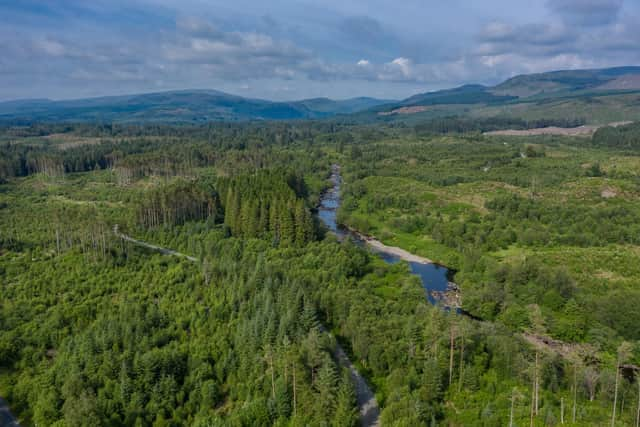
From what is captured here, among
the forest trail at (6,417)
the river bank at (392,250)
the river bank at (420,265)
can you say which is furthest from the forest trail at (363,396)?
the river bank at (392,250)

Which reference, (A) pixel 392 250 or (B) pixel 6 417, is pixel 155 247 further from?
(A) pixel 392 250

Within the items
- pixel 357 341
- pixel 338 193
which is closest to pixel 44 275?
pixel 357 341

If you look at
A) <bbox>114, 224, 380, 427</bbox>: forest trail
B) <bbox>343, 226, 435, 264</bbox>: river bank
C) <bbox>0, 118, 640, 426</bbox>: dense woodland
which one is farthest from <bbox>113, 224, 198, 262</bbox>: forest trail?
<bbox>343, 226, 435, 264</bbox>: river bank

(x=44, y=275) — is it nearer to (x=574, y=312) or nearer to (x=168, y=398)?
(x=168, y=398)

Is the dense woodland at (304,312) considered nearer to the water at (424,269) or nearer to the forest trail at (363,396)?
the forest trail at (363,396)

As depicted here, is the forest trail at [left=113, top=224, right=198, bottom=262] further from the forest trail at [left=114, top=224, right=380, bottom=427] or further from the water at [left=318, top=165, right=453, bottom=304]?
the forest trail at [left=114, top=224, right=380, bottom=427]

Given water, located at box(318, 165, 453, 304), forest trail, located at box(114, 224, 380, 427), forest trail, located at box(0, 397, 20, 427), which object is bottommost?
water, located at box(318, 165, 453, 304)
